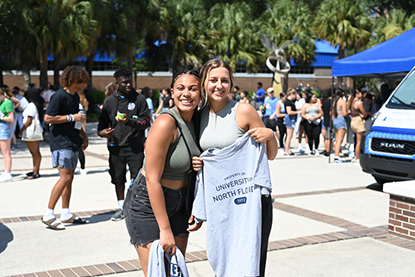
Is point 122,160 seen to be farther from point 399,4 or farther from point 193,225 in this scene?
point 399,4

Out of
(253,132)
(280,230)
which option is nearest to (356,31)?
(280,230)

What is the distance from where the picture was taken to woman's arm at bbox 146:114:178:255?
104 inches

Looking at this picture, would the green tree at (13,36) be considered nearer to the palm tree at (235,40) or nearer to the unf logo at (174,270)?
the palm tree at (235,40)

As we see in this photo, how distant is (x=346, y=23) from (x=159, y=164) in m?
36.1

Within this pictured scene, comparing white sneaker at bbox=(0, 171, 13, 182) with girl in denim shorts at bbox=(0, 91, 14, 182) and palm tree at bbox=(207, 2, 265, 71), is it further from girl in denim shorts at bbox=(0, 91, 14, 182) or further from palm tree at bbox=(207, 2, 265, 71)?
palm tree at bbox=(207, 2, 265, 71)

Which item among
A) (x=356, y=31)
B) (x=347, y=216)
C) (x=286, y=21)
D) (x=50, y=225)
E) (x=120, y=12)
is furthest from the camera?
(x=286, y=21)

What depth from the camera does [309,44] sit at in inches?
1608

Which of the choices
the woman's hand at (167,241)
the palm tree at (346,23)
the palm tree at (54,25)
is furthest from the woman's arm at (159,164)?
the palm tree at (346,23)

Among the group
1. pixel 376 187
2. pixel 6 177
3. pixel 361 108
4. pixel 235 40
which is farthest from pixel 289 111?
pixel 235 40

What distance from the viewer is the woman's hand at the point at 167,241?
2703mm

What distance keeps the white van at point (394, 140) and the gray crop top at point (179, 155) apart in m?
5.43

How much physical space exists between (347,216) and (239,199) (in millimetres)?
3945

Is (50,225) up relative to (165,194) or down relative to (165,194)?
down

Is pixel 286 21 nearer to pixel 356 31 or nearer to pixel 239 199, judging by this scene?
pixel 356 31
